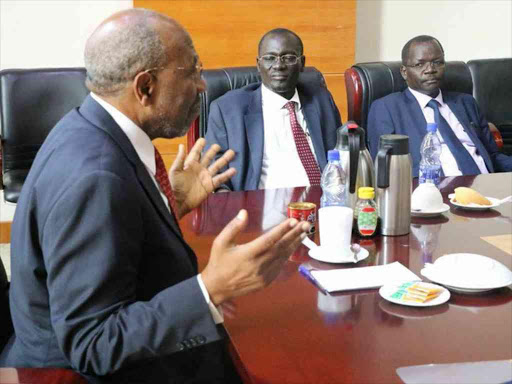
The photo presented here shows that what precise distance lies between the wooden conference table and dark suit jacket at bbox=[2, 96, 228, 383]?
0.40 feet

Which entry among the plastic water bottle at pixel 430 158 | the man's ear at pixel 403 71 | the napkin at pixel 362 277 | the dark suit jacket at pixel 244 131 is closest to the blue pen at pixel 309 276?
the napkin at pixel 362 277

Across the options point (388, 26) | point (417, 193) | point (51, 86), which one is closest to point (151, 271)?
point (417, 193)

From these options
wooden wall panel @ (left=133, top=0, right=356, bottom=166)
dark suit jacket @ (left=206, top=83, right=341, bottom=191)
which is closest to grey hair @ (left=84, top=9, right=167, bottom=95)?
dark suit jacket @ (left=206, top=83, right=341, bottom=191)

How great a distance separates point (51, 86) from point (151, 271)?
8.28 ft

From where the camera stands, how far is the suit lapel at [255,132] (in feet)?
9.77

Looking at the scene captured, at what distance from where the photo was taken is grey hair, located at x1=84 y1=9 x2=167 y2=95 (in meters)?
1.35

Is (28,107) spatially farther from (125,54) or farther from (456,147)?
(125,54)

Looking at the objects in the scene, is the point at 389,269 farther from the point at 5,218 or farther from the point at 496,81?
the point at 5,218

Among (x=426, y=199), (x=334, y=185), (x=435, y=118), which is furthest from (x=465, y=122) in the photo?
(x=334, y=185)

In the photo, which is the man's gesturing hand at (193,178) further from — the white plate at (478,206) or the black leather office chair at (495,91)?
the black leather office chair at (495,91)

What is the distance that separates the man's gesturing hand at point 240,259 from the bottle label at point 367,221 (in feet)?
1.93

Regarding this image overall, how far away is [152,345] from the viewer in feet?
4.01

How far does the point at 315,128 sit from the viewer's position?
3.11 meters

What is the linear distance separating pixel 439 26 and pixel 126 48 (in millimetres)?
4103
